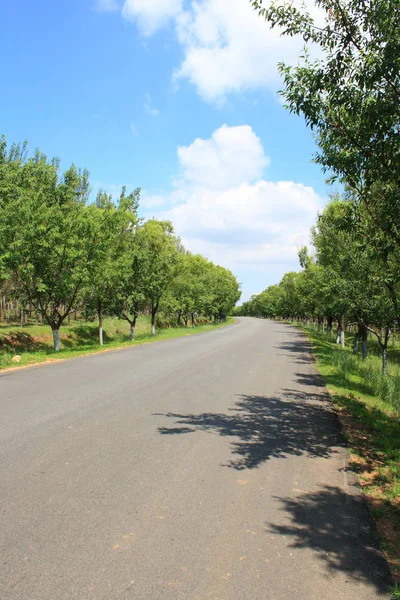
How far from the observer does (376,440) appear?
687 centimetres

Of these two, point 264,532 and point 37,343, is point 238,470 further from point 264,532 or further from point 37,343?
point 37,343

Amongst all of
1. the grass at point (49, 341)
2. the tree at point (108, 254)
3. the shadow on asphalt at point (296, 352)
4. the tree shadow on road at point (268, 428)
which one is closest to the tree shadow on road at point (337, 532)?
the tree shadow on road at point (268, 428)

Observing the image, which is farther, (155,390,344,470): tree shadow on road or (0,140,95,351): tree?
(0,140,95,351): tree

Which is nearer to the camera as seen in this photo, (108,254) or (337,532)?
(337,532)

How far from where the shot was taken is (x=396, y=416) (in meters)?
8.98

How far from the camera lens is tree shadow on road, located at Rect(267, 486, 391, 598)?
3.28 m

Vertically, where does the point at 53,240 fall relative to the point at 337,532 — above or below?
above

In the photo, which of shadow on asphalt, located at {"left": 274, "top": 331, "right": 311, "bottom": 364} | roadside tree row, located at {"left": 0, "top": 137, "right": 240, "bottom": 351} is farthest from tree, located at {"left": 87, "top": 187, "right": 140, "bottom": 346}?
shadow on asphalt, located at {"left": 274, "top": 331, "right": 311, "bottom": 364}

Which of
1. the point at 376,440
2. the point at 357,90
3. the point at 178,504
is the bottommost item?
the point at 376,440

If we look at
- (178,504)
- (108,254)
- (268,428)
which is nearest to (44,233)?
(108,254)

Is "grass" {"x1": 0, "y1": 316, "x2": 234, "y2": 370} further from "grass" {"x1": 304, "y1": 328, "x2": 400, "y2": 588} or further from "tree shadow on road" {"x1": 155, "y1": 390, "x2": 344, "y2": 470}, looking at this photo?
"grass" {"x1": 304, "y1": 328, "x2": 400, "y2": 588}

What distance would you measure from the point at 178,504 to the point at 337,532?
60.9 inches

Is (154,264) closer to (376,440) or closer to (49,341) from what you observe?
(49,341)

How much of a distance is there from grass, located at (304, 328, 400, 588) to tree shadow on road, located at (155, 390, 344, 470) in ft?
1.29
